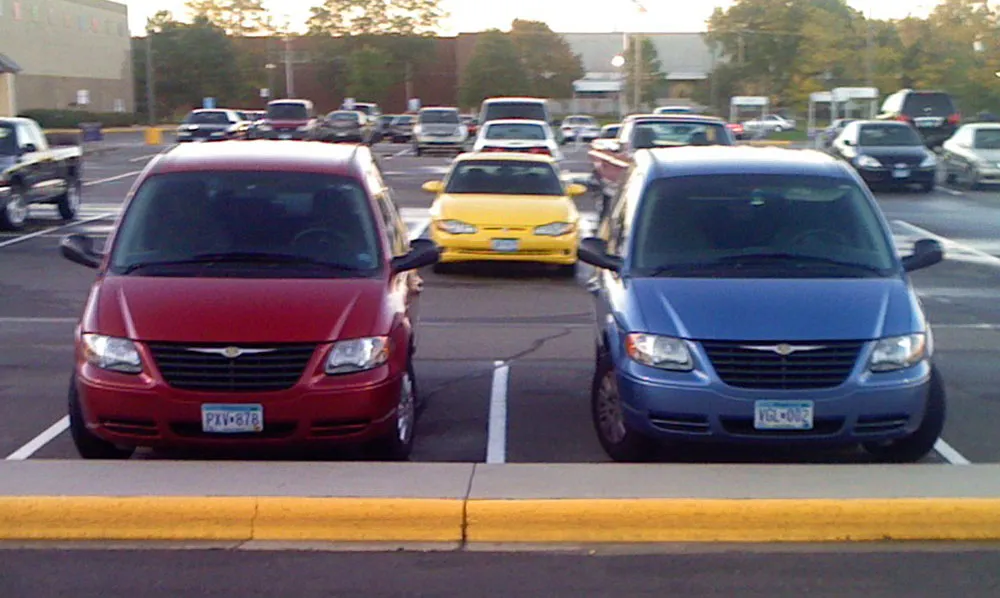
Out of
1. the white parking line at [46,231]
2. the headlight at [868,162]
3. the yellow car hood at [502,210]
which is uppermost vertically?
the yellow car hood at [502,210]

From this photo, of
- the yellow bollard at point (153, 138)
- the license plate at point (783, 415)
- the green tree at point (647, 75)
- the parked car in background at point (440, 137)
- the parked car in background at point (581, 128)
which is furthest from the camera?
the green tree at point (647, 75)

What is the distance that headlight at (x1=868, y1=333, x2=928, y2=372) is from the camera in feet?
22.4

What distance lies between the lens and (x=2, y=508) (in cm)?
604

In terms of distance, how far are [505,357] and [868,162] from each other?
19526 millimetres

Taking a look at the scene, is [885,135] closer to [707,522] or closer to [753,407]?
[753,407]

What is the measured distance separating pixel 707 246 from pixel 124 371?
3.54 metres

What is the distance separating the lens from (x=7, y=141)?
19.5 metres

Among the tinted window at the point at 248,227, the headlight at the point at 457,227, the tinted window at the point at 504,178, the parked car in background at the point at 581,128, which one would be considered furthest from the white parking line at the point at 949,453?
the parked car in background at the point at 581,128

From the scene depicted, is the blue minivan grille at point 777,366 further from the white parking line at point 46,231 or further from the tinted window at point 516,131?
the tinted window at point 516,131

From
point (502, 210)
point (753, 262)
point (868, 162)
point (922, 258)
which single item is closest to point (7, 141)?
point (502, 210)

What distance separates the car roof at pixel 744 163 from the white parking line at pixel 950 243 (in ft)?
→ 25.8

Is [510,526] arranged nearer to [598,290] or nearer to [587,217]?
[598,290]

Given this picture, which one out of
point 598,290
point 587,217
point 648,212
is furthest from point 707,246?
point 587,217

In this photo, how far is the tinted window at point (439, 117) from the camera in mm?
43375
